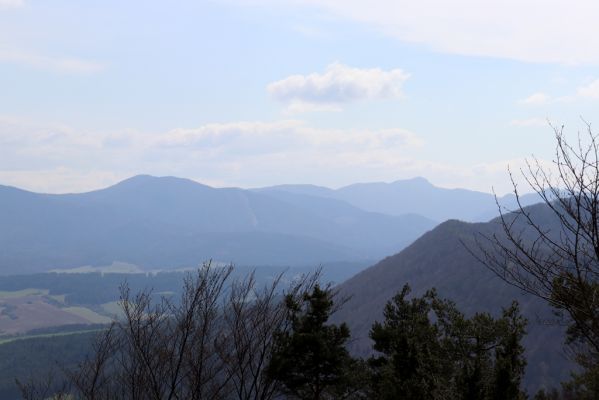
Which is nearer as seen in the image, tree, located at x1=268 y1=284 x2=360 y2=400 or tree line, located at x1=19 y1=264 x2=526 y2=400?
tree line, located at x1=19 y1=264 x2=526 y2=400

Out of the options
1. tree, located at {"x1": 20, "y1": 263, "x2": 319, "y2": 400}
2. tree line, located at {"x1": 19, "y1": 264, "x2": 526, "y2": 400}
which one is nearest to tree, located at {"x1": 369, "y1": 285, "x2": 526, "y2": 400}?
tree line, located at {"x1": 19, "y1": 264, "x2": 526, "y2": 400}

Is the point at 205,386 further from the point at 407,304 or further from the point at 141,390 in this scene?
the point at 407,304

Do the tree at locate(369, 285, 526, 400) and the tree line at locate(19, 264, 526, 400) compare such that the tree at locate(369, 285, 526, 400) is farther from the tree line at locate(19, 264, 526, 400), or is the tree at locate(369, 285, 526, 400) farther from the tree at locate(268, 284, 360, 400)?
the tree at locate(268, 284, 360, 400)

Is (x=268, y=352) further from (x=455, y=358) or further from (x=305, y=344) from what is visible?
(x=455, y=358)

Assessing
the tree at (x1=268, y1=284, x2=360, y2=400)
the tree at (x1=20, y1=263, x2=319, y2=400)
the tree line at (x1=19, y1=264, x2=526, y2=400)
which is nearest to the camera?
the tree at (x1=20, y1=263, x2=319, y2=400)

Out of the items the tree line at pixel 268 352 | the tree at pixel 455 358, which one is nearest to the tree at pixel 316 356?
the tree line at pixel 268 352

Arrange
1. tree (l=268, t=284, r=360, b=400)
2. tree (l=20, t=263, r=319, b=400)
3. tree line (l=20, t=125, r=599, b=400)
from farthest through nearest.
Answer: tree (l=268, t=284, r=360, b=400) < tree (l=20, t=263, r=319, b=400) < tree line (l=20, t=125, r=599, b=400)

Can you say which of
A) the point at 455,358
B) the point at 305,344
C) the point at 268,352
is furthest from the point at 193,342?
the point at 455,358

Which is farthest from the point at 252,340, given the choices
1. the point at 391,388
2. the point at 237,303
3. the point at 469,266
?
the point at 469,266
